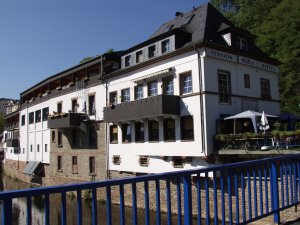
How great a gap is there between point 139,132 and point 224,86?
7.00 metres

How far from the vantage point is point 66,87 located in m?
35.4

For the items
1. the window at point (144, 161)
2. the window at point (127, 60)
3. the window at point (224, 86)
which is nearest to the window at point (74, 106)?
the window at point (127, 60)

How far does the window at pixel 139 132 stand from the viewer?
24859mm

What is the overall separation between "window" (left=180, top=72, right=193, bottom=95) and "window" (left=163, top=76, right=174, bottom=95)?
2.89 feet

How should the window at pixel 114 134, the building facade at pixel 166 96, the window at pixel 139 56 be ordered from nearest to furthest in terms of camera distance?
1. the building facade at pixel 166 96
2. the window at pixel 139 56
3. the window at pixel 114 134

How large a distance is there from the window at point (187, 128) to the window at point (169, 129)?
2.86ft

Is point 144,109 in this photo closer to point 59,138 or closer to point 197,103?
point 197,103

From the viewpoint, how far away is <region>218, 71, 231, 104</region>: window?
21609 millimetres

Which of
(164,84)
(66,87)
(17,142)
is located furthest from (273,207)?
(17,142)

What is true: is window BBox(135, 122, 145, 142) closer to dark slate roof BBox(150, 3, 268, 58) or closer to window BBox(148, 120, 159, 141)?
window BBox(148, 120, 159, 141)

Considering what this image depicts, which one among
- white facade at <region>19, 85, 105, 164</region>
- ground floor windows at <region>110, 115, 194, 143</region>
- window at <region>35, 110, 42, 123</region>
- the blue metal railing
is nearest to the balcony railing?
ground floor windows at <region>110, 115, 194, 143</region>

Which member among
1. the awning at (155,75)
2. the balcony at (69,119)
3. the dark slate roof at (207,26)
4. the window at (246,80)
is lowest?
the balcony at (69,119)

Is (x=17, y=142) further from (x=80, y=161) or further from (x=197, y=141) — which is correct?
(x=197, y=141)

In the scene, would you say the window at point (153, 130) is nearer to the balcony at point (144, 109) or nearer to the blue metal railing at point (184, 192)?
the balcony at point (144, 109)
